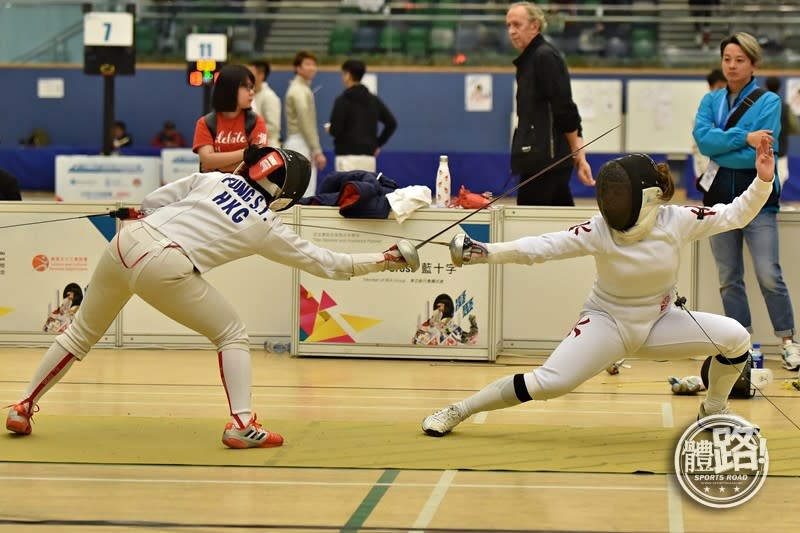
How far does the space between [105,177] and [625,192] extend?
11.7 metres

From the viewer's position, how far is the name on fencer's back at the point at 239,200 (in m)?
5.30

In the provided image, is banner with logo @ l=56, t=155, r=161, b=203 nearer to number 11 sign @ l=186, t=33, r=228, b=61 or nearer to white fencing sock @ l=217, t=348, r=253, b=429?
number 11 sign @ l=186, t=33, r=228, b=61

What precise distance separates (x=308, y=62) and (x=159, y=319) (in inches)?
189

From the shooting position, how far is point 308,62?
12.3m

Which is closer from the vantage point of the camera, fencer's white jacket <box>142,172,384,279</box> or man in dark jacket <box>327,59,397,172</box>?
fencer's white jacket <box>142,172,384,279</box>

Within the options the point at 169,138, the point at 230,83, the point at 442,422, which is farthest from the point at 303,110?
the point at 169,138

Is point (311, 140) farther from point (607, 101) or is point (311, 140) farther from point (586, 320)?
point (607, 101)

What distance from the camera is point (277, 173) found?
17.6 ft

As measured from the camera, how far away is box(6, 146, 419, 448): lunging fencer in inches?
206

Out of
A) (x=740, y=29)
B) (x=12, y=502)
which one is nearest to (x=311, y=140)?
(x=12, y=502)

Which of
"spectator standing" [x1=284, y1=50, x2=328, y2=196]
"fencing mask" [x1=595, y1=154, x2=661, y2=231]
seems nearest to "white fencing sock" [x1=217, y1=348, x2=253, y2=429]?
"fencing mask" [x1=595, y1=154, x2=661, y2=231]

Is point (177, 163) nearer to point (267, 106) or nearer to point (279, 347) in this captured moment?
point (267, 106)

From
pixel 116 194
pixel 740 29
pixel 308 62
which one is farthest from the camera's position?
pixel 740 29

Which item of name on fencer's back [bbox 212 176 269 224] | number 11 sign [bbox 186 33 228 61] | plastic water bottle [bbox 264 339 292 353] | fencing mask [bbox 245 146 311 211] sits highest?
number 11 sign [bbox 186 33 228 61]
